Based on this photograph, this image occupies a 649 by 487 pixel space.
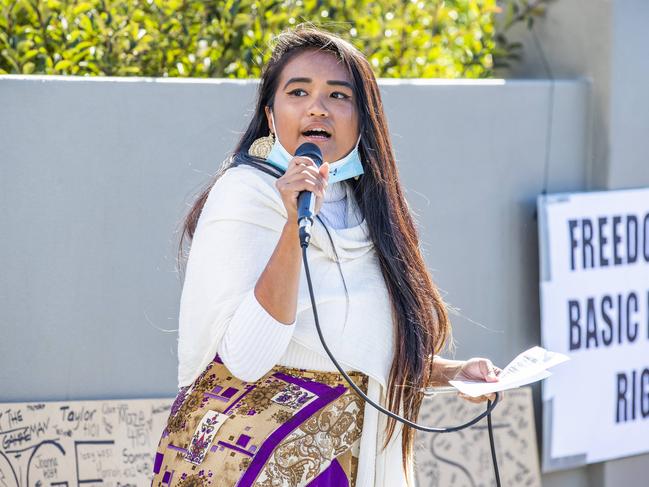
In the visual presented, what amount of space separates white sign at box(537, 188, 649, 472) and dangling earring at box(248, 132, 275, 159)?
105 inches

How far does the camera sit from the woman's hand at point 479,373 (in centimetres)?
262

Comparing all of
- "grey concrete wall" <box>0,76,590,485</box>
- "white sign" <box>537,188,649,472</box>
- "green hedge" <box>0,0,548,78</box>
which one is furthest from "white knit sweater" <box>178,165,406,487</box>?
"white sign" <box>537,188,649,472</box>

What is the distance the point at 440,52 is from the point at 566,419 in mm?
1912

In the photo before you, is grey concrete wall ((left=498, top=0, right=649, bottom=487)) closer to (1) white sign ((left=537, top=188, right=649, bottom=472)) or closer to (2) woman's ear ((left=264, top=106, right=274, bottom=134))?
(1) white sign ((left=537, top=188, right=649, bottom=472))

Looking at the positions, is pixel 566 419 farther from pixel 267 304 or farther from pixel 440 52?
pixel 267 304

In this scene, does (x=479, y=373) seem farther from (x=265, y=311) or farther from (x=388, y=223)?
(x=265, y=311)

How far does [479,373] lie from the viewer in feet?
8.72

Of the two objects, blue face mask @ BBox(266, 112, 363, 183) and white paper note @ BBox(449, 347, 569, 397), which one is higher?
blue face mask @ BBox(266, 112, 363, 183)

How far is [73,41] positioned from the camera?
4730 millimetres

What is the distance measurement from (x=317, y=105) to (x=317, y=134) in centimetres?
7

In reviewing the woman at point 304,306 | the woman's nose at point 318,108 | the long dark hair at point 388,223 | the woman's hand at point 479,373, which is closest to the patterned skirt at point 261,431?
the woman at point 304,306

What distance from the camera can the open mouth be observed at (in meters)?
2.54

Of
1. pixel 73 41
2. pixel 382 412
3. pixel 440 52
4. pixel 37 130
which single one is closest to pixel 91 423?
pixel 37 130

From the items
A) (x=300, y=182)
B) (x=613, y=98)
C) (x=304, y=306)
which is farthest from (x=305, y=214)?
(x=613, y=98)
